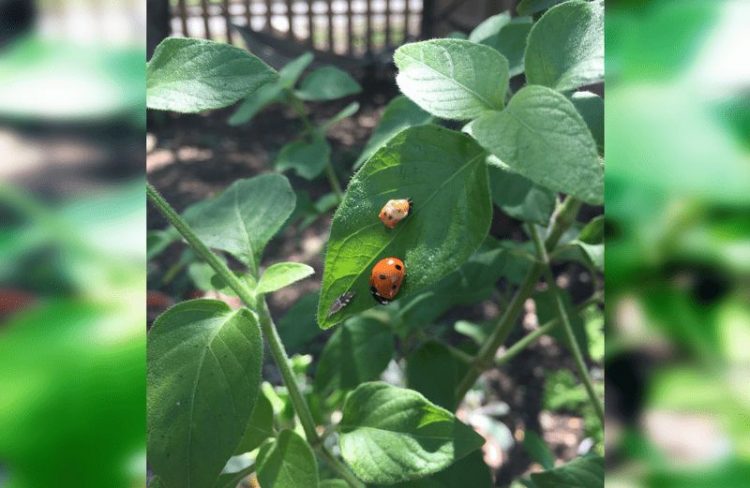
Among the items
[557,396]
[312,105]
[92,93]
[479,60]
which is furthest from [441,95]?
[312,105]

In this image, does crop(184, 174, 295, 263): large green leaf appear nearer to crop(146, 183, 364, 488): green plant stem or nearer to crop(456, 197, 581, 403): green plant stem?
crop(146, 183, 364, 488): green plant stem

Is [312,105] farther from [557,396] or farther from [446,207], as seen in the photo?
[446,207]

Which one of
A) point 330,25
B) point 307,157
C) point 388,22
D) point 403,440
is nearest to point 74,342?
point 403,440

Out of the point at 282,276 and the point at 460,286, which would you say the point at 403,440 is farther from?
the point at 460,286

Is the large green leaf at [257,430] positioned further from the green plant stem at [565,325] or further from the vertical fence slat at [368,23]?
the vertical fence slat at [368,23]

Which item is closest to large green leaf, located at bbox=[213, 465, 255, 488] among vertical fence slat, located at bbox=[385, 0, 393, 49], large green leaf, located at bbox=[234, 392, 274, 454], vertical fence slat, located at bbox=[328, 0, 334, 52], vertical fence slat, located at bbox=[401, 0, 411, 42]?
large green leaf, located at bbox=[234, 392, 274, 454]

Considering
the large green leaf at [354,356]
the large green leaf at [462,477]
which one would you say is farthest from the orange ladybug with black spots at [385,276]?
the large green leaf at [354,356]

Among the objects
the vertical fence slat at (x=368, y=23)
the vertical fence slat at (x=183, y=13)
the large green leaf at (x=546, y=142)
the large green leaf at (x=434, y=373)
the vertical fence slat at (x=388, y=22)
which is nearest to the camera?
the large green leaf at (x=546, y=142)
